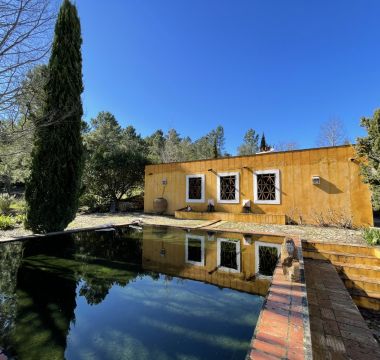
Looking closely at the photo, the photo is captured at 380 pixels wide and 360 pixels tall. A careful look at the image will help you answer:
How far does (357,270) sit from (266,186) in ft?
20.8

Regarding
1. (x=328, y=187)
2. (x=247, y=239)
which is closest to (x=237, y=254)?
(x=247, y=239)

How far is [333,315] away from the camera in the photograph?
3.18 meters

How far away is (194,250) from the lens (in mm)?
6086

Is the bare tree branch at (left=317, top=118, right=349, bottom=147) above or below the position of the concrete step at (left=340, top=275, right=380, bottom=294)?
above

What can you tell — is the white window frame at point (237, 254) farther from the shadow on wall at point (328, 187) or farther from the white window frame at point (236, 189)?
the shadow on wall at point (328, 187)

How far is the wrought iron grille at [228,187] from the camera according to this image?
38.8ft

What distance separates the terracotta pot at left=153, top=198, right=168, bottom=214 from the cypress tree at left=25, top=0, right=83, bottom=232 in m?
6.03

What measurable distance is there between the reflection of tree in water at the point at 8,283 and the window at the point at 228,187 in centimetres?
877

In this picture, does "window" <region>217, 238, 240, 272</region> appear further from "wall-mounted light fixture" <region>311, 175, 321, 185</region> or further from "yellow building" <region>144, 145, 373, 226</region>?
"wall-mounted light fixture" <region>311, 175, 321, 185</region>

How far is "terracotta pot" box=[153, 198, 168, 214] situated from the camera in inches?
539

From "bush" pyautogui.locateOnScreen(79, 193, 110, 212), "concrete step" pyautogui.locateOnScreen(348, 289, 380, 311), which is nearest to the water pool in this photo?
"concrete step" pyautogui.locateOnScreen(348, 289, 380, 311)

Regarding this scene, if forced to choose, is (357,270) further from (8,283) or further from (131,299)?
(8,283)

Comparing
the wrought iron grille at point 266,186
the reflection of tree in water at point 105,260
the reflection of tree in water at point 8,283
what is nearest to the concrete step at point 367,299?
the reflection of tree in water at point 105,260

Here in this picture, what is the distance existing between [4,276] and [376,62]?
2198 cm
